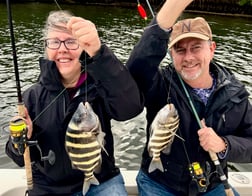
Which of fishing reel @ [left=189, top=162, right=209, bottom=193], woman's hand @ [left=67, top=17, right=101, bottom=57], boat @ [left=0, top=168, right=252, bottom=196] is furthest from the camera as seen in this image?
boat @ [left=0, top=168, right=252, bottom=196]

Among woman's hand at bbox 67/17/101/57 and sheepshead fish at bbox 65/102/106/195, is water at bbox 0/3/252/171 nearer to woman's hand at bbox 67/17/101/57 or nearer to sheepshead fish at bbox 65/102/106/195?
sheepshead fish at bbox 65/102/106/195

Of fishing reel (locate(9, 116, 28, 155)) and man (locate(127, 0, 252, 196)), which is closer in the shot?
fishing reel (locate(9, 116, 28, 155))

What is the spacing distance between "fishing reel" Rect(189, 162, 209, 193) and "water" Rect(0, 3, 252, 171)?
11.1 ft

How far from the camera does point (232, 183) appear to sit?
4.00 m

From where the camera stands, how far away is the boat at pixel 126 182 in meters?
3.77

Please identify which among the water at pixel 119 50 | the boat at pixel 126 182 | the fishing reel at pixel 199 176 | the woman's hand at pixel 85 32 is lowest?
the water at pixel 119 50

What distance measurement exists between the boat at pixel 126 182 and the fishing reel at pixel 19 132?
3.43 feet

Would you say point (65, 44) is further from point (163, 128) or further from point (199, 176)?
point (199, 176)

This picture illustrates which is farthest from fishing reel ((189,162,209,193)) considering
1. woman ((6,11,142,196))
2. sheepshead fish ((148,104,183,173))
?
woman ((6,11,142,196))

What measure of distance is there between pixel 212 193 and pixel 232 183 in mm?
605

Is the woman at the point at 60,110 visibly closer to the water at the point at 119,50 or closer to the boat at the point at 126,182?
the boat at the point at 126,182

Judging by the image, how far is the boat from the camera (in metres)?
3.77

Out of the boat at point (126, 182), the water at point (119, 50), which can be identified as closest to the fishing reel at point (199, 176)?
the boat at point (126, 182)

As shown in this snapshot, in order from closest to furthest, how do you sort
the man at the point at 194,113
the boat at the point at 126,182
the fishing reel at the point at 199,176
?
the fishing reel at the point at 199,176
the man at the point at 194,113
the boat at the point at 126,182
